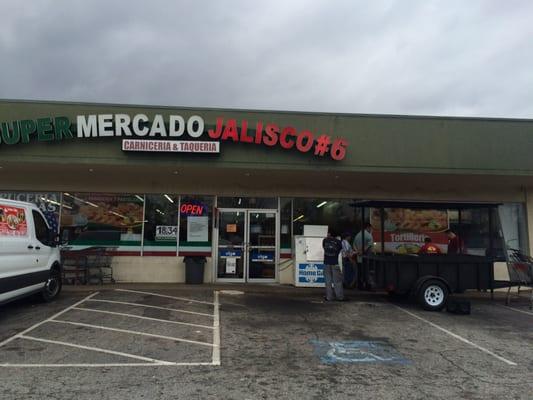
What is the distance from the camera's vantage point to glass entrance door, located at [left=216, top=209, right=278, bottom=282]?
14156 mm

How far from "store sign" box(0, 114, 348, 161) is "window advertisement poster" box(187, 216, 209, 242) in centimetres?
301

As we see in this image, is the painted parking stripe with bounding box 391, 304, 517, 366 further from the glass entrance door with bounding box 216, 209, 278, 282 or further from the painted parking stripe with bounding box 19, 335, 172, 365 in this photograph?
the glass entrance door with bounding box 216, 209, 278, 282

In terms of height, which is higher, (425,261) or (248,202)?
(248,202)

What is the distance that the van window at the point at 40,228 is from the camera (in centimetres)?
971

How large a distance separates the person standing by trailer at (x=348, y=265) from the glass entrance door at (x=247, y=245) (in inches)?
88.9

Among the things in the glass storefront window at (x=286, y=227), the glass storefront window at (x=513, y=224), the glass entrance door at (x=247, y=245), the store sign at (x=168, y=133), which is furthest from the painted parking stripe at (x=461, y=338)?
the glass storefront window at (x=513, y=224)

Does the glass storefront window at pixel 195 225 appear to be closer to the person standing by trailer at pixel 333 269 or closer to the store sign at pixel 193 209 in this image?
the store sign at pixel 193 209

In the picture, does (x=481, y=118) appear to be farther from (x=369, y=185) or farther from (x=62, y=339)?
(x=62, y=339)

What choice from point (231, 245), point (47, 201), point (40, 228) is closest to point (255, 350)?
point (40, 228)

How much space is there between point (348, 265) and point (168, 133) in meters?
6.24

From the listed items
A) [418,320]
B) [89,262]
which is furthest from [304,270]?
[89,262]

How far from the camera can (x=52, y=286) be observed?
412 inches

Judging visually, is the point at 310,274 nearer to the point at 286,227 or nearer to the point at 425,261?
the point at 286,227

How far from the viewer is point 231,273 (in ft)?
46.4
